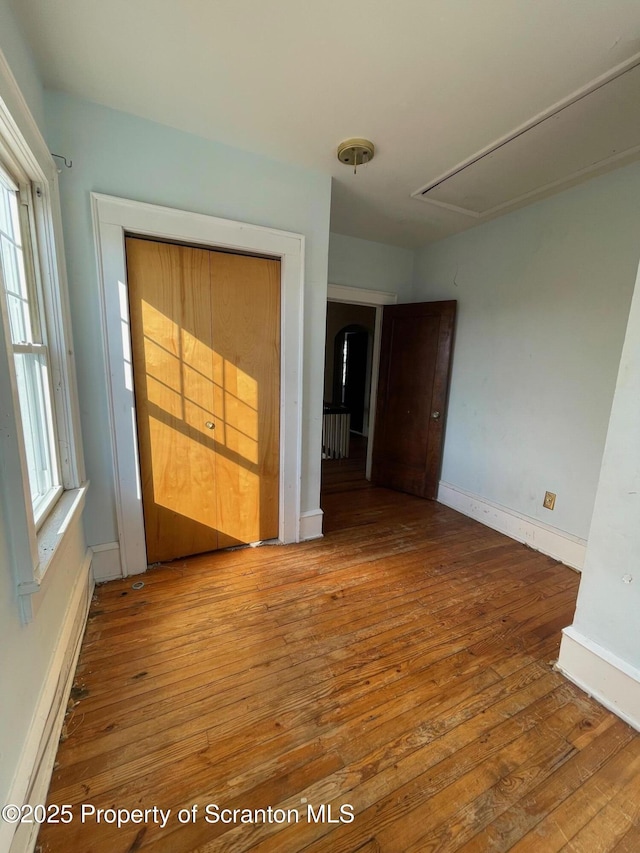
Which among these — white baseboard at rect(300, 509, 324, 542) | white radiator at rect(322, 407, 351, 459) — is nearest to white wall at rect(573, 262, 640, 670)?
white baseboard at rect(300, 509, 324, 542)

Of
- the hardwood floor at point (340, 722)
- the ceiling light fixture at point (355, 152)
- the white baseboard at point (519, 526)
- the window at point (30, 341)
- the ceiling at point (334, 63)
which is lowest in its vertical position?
the hardwood floor at point (340, 722)

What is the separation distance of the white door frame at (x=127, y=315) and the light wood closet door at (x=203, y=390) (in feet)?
0.21

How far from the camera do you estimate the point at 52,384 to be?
165cm

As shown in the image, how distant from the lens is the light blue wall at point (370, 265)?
3.29 meters

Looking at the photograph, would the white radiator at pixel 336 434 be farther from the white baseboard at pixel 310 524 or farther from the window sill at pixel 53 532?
the window sill at pixel 53 532

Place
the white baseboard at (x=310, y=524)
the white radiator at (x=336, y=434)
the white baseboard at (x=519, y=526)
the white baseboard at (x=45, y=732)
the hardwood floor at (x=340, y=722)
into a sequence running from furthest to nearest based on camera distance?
the white radiator at (x=336, y=434) < the white baseboard at (x=310, y=524) < the white baseboard at (x=519, y=526) < the hardwood floor at (x=340, y=722) < the white baseboard at (x=45, y=732)

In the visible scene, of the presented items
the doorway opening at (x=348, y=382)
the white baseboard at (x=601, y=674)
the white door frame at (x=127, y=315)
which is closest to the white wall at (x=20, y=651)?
the white door frame at (x=127, y=315)

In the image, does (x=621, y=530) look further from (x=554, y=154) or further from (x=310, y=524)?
(x=554, y=154)

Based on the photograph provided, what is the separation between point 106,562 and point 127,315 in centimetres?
147

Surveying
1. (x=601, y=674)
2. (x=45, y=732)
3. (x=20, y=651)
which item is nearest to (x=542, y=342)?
(x=601, y=674)

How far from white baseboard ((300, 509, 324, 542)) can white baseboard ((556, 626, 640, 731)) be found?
1.61 meters

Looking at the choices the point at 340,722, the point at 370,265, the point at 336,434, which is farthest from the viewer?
the point at 336,434

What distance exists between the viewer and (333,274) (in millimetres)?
3295

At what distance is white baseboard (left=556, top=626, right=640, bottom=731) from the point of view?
4.41 ft
